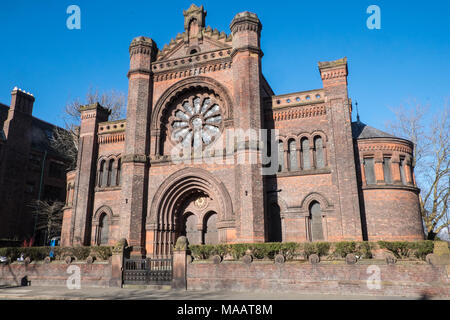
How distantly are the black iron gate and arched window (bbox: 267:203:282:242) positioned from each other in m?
6.16

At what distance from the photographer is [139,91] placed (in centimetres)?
2311

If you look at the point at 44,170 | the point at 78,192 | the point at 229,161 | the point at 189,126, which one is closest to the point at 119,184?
the point at 78,192

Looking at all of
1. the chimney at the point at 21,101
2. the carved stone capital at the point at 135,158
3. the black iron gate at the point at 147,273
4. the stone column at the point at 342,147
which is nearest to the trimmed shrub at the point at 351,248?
the stone column at the point at 342,147

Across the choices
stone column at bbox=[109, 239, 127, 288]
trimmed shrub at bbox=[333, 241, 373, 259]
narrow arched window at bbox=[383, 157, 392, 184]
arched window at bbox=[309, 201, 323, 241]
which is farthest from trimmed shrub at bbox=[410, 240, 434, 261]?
stone column at bbox=[109, 239, 127, 288]

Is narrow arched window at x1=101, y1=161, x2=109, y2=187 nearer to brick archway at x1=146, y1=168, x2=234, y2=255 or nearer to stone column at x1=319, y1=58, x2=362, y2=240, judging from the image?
brick archway at x1=146, y1=168, x2=234, y2=255

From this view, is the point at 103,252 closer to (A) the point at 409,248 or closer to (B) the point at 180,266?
(B) the point at 180,266

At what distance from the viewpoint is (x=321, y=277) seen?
13.9 meters

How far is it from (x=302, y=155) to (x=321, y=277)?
27.4 ft

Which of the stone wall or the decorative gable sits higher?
the decorative gable

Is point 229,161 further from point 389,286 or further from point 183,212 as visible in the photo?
point 389,286

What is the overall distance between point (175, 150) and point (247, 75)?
263 inches

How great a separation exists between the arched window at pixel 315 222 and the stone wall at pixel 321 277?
A: 4965 mm

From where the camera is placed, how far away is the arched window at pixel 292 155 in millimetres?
20544

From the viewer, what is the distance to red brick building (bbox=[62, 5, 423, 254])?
1881cm
